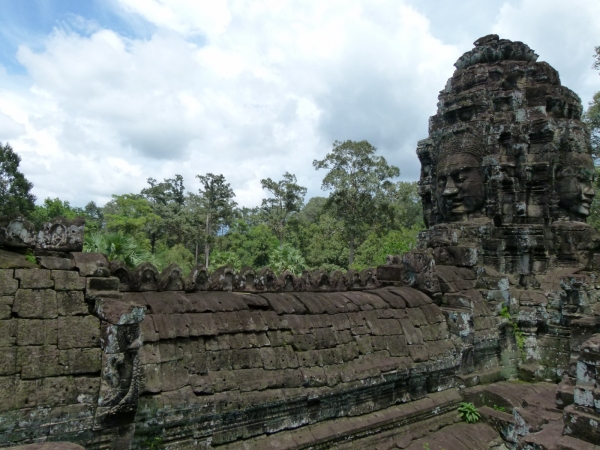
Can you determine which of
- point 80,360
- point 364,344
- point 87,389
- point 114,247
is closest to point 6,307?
point 80,360

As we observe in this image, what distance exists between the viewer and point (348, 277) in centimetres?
586

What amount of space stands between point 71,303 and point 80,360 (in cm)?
46

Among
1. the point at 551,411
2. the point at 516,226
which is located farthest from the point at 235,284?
the point at 516,226

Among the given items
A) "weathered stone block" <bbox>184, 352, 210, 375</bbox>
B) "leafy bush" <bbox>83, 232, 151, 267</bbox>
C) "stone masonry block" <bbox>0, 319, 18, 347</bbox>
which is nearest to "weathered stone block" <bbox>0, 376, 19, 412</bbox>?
"stone masonry block" <bbox>0, 319, 18, 347</bbox>

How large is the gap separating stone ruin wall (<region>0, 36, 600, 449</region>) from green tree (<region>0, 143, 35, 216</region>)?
2566 cm

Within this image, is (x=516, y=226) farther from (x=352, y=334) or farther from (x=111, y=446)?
(x=111, y=446)

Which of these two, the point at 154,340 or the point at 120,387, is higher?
the point at 154,340

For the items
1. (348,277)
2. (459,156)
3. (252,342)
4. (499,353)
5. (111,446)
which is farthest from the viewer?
(459,156)

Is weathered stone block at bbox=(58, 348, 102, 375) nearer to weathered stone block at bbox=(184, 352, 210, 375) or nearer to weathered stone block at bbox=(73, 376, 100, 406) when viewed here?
weathered stone block at bbox=(73, 376, 100, 406)

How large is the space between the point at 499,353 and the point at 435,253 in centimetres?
179

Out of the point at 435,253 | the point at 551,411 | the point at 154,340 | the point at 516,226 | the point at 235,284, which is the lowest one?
the point at 551,411

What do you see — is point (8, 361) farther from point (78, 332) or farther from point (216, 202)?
point (216, 202)

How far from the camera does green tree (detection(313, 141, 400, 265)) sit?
28.7 m

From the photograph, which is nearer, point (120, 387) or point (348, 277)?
point (120, 387)
